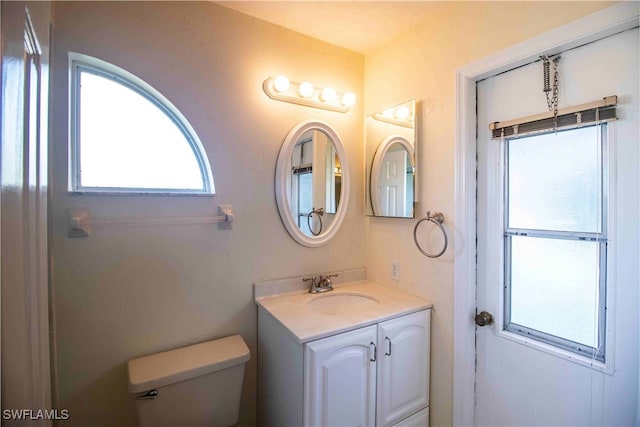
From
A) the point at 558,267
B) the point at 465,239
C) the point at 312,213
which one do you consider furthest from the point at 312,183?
the point at 558,267

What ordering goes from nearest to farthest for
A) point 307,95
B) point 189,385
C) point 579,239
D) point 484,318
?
point 579,239 → point 189,385 → point 484,318 → point 307,95

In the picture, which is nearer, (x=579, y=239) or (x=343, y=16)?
(x=579, y=239)

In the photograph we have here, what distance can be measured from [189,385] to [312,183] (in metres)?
1.24

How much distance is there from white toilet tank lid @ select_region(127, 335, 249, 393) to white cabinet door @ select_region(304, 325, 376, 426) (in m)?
0.38

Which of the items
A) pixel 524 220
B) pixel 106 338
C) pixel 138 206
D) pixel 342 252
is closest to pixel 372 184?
pixel 342 252

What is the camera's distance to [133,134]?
1.45 meters

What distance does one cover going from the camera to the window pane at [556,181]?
110cm

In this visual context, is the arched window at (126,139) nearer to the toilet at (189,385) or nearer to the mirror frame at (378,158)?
the toilet at (189,385)

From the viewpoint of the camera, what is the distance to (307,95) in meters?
1.76

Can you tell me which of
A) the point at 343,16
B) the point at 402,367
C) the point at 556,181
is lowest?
the point at 402,367

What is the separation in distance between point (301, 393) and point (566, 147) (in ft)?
4.98

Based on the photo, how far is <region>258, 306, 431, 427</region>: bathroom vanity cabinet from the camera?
1241 millimetres

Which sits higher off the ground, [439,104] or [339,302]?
[439,104]

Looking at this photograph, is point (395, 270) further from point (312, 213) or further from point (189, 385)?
point (189, 385)
